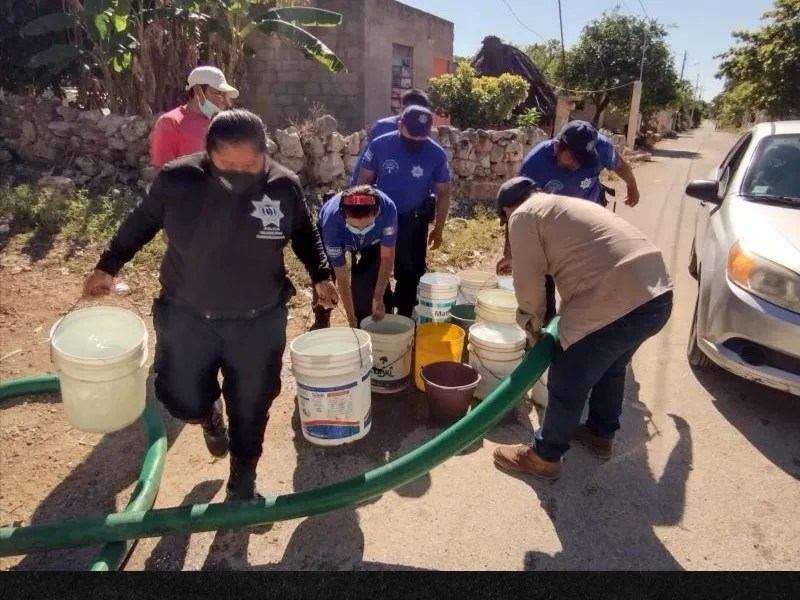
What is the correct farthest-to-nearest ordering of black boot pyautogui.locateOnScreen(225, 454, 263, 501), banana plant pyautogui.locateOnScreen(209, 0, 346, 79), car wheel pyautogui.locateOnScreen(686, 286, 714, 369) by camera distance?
banana plant pyautogui.locateOnScreen(209, 0, 346, 79) < car wheel pyautogui.locateOnScreen(686, 286, 714, 369) < black boot pyautogui.locateOnScreen(225, 454, 263, 501)

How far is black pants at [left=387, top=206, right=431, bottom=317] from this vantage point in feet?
14.4

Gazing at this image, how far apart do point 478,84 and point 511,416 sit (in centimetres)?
1010

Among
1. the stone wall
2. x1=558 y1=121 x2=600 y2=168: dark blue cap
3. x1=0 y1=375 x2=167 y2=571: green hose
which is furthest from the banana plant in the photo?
x1=0 y1=375 x2=167 y2=571: green hose

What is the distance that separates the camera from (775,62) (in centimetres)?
1914

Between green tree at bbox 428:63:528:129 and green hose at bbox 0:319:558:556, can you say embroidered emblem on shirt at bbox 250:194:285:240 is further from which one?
green tree at bbox 428:63:528:129

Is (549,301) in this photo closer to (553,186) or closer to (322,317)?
(553,186)

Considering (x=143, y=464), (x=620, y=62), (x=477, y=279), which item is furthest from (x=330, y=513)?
(x=620, y=62)

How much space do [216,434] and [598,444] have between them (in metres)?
2.12

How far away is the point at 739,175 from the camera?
4.14 metres

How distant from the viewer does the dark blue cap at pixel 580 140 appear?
359 cm

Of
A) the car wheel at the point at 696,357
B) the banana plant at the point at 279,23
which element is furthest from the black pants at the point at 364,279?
the banana plant at the point at 279,23

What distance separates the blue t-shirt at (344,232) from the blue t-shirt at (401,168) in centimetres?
69

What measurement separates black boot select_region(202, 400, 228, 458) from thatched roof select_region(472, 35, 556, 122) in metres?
17.2

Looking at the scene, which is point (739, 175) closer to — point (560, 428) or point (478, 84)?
point (560, 428)
